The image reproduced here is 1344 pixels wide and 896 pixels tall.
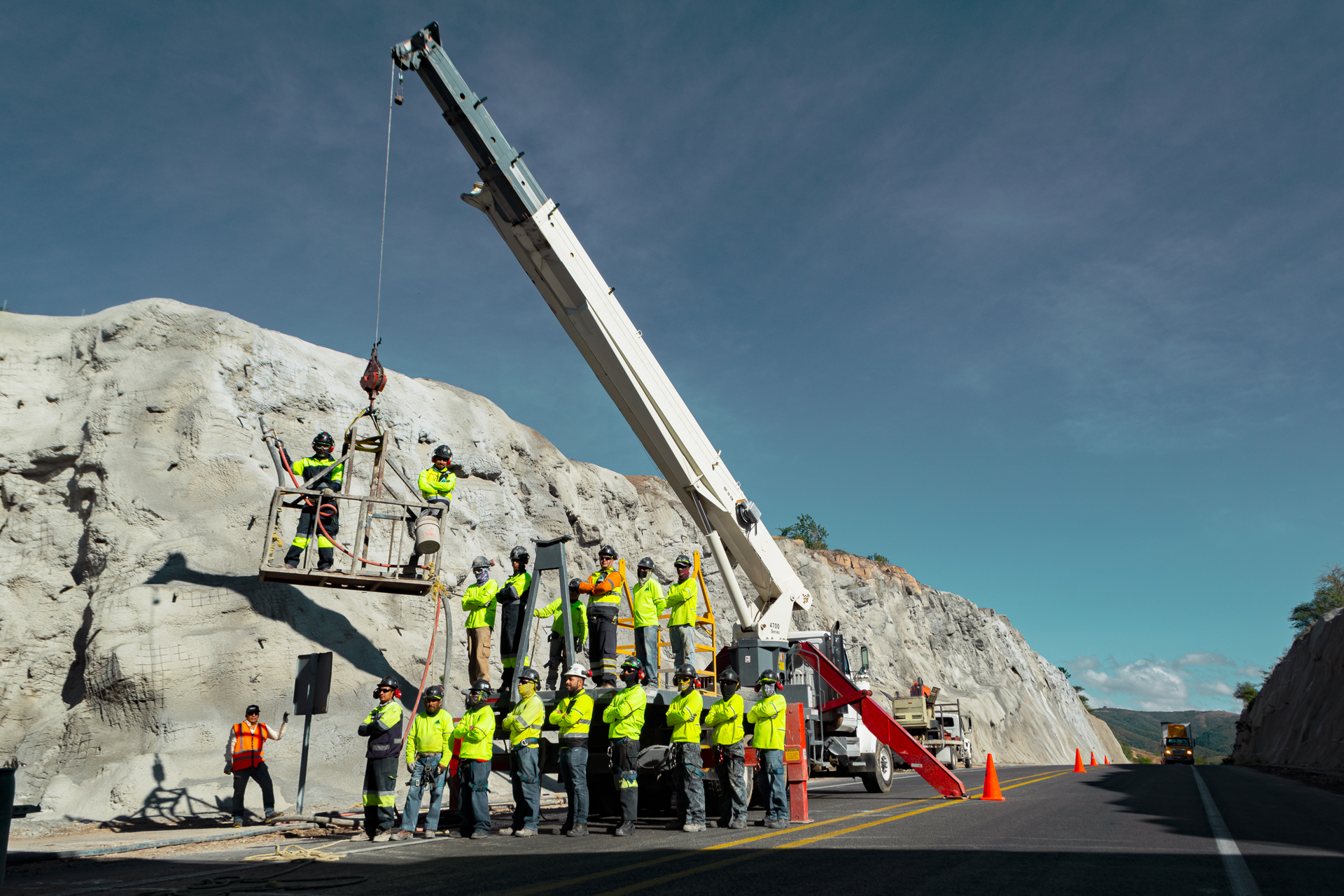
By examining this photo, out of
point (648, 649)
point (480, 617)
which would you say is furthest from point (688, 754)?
point (480, 617)

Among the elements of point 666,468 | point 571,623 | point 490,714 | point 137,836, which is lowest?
point 137,836

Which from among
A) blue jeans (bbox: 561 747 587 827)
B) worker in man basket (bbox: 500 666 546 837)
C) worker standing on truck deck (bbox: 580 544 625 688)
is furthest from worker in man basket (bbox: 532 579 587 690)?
blue jeans (bbox: 561 747 587 827)

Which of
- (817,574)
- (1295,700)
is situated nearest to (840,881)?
(817,574)

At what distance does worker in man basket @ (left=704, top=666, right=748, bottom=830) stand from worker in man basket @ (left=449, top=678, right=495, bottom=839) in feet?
9.01

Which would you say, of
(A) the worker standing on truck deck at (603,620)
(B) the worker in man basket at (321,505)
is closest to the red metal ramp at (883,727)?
(A) the worker standing on truck deck at (603,620)

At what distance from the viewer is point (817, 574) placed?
51625 mm

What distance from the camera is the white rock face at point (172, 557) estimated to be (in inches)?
615

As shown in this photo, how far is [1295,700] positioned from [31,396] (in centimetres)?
6100

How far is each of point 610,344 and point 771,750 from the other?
7152mm

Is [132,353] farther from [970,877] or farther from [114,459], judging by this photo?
[970,877]

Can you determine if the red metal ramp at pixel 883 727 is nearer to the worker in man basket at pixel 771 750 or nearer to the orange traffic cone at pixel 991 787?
the orange traffic cone at pixel 991 787

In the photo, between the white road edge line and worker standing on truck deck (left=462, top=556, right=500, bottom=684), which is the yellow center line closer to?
the white road edge line

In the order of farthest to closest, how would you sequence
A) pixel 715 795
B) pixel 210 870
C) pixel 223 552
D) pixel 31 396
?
pixel 31 396, pixel 223 552, pixel 715 795, pixel 210 870

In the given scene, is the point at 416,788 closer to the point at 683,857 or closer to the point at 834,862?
the point at 683,857
